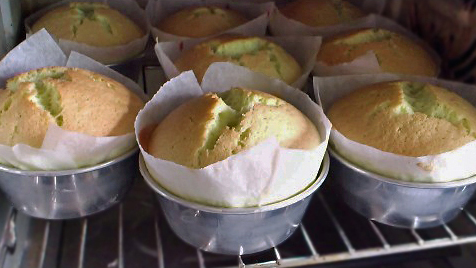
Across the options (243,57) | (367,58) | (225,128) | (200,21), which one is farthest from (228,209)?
(200,21)

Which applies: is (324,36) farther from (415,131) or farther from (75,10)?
(75,10)

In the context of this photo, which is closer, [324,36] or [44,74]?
[44,74]

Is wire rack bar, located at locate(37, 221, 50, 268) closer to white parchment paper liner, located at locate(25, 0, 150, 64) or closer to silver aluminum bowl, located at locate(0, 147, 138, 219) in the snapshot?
silver aluminum bowl, located at locate(0, 147, 138, 219)

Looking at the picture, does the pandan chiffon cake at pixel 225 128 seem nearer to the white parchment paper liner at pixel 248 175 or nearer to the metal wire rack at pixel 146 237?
the white parchment paper liner at pixel 248 175

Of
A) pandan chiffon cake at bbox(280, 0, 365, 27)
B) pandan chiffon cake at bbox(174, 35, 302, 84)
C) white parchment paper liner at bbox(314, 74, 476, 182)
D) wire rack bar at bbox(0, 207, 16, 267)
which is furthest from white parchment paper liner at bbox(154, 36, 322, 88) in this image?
wire rack bar at bbox(0, 207, 16, 267)

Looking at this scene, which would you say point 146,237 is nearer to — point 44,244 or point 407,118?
point 44,244

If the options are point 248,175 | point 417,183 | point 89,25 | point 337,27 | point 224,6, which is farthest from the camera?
point 224,6

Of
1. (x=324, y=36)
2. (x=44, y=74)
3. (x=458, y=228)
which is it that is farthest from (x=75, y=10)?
(x=458, y=228)
